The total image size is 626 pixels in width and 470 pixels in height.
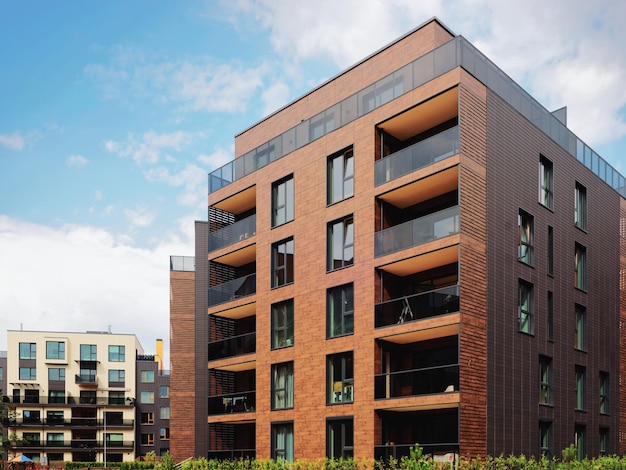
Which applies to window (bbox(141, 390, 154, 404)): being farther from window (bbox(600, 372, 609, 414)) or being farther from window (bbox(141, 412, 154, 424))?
window (bbox(600, 372, 609, 414))

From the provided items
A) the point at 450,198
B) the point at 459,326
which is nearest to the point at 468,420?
the point at 459,326

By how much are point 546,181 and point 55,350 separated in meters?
73.3

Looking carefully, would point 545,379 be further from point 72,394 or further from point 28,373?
point 28,373

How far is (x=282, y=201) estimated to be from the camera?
33.6 meters

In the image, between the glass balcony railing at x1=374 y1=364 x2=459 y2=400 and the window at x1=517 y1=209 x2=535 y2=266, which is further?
the window at x1=517 y1=209 x2=535 y2=266

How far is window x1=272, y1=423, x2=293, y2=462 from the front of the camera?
3069cm

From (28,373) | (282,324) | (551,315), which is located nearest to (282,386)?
(282,324)

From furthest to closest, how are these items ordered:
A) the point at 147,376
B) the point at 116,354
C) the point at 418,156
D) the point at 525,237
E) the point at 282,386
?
1. the point at 147,376
2. the point at 116,354
3. the point at 282,386
4. the point at 525,237
5. the point at 418,156

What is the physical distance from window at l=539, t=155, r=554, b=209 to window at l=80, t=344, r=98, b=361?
236ft

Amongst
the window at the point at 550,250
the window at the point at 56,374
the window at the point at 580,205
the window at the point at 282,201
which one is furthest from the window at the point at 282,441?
the window at the point at 56,374

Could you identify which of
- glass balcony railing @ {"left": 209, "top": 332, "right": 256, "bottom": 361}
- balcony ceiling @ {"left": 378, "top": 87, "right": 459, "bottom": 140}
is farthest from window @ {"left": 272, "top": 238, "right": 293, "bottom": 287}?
balcony ceiling @ {"left": 378, "top": 87, "right": 459, "bottom": 140}

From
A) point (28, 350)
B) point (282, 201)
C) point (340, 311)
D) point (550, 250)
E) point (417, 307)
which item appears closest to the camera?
point (417, 307)

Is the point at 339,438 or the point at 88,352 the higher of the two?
the point at 88,352

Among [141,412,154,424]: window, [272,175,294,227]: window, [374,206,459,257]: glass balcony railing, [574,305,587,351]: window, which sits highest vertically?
[272,175,294,227]: window
